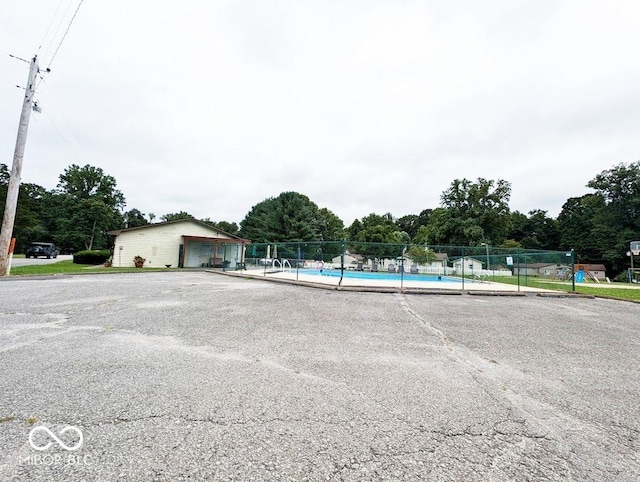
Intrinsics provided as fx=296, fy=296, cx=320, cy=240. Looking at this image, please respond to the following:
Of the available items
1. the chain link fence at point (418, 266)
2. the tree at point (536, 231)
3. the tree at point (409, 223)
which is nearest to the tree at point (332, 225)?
the tree at point (409, 223)

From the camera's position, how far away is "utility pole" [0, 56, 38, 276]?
1287 cm

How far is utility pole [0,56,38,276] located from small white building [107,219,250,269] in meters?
10.6

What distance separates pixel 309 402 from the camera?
2611mm

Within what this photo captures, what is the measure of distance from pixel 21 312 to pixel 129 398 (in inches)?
215

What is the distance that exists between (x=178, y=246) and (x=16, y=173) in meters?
13.3

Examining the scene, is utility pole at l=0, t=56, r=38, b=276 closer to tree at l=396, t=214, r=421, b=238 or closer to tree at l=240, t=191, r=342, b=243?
tree at l=240, t=191, r=342, b=243

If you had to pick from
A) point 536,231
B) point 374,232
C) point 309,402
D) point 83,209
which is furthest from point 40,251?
point 536,231

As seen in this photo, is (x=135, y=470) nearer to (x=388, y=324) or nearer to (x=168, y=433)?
(x=168, y=433)

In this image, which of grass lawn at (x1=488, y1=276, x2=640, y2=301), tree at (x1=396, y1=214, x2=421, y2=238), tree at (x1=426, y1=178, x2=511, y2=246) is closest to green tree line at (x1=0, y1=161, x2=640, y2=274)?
tree at (x1=426, y1=178, x2=511, y2=246)

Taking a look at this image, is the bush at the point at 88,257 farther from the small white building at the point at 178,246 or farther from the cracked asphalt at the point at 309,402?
the cracked asphalt at the point at 309,402

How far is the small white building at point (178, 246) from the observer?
2414 cm

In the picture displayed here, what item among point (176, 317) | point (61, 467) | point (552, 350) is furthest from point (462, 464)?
point (176, 317)

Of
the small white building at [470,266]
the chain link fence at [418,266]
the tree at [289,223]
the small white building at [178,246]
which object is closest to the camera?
the chain link fence at [418,266]

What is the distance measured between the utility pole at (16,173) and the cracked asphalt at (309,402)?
10656 mm
